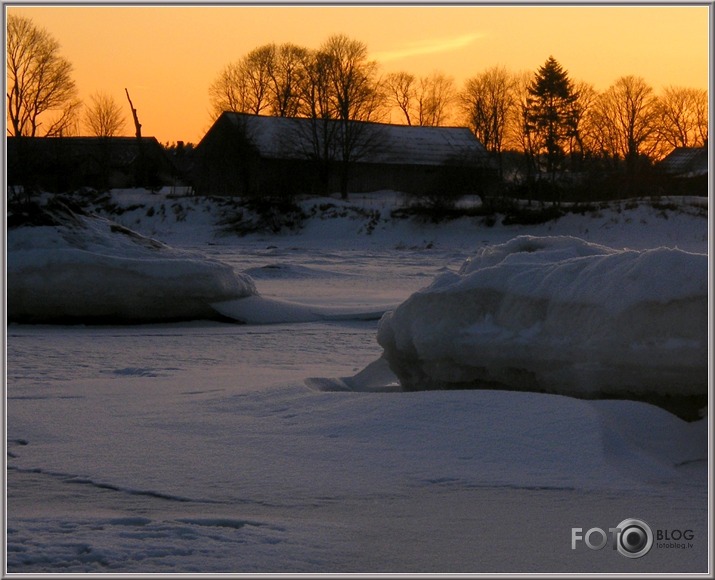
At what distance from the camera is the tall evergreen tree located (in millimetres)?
39656

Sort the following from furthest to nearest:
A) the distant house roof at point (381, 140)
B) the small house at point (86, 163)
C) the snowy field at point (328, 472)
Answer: the distant house roof at point (381, 140), the small house at point (86, 163), the snowy field at point (328, 472)

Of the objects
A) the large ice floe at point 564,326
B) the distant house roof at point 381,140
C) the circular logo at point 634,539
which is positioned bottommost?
the circular logo at point 634,539

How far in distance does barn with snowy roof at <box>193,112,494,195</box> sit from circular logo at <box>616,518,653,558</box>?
3245 cm

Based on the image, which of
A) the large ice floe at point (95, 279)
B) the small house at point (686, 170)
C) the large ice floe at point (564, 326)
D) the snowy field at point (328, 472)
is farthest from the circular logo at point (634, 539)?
the small house at point (686, 170)

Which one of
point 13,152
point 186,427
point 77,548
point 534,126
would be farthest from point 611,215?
point 77,548

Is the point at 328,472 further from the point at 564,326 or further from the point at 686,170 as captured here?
the point at 686,170

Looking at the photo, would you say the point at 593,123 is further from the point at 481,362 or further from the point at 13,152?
the point at 481,362

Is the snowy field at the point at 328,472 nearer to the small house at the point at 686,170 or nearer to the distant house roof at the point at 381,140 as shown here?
the small house at the point at 686,170

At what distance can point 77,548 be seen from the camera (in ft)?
10.2

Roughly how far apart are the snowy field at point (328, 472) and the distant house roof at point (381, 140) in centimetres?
2997

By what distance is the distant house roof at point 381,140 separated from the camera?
39375 millimetres

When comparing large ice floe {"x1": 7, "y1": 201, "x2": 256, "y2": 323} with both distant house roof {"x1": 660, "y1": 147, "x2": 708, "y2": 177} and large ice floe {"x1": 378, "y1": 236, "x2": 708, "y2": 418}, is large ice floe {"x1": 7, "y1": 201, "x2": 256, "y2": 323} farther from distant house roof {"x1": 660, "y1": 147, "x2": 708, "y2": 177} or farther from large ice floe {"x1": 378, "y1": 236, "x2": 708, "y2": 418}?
distant house roof {"x1": 660, "y1": 147, "x2": 708, "y2": 177}

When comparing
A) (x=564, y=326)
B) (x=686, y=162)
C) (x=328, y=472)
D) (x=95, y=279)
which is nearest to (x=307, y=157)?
(x=686, y=162)

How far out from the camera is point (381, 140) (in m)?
41.9
